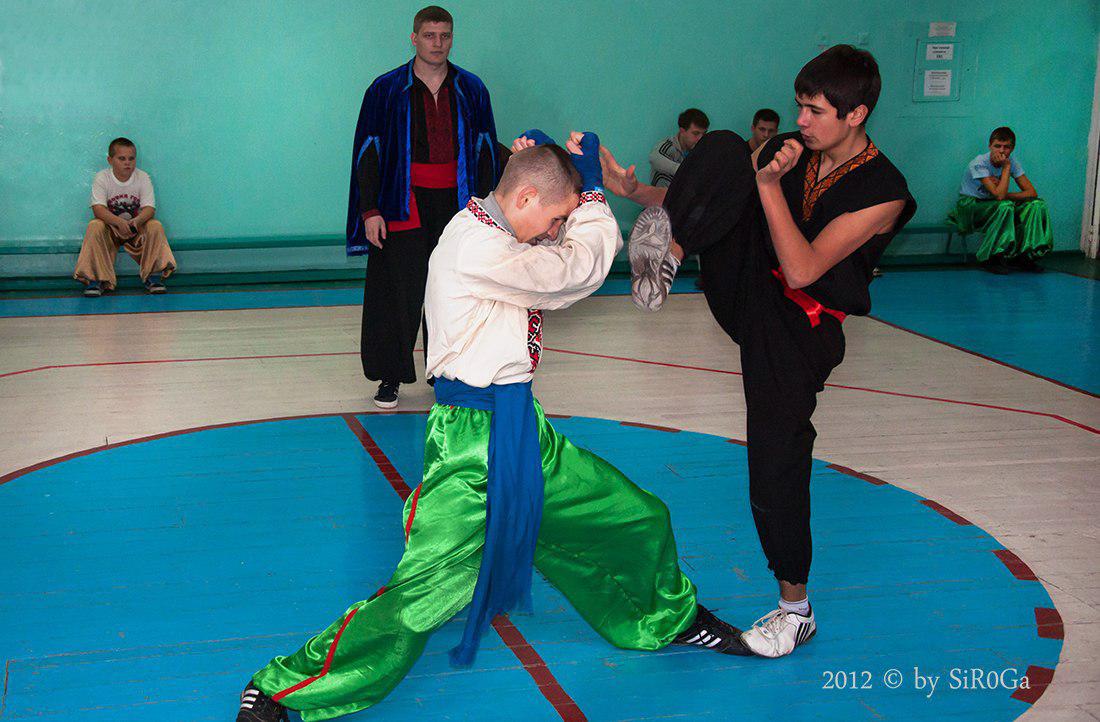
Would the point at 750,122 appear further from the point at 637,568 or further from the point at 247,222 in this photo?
the point at 637,568

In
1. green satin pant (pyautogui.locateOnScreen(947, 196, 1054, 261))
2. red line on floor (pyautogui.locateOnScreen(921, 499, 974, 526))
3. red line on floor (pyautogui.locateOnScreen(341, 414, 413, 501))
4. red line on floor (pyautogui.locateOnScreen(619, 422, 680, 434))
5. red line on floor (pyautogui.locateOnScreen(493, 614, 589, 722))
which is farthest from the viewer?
green satin pant (pyautogui.locateOnScreen(947, 196, 1054, 261))

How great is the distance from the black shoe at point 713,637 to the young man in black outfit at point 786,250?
1.7 inches

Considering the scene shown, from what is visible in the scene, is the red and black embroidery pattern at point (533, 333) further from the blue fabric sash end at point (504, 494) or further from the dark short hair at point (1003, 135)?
the dark short hair at point (1003, 135)

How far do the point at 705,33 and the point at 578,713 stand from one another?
811cm

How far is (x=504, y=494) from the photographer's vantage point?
8.46 ft

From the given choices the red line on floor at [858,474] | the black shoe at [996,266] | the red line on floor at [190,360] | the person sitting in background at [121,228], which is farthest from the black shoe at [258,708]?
the black shoe at [996,266]

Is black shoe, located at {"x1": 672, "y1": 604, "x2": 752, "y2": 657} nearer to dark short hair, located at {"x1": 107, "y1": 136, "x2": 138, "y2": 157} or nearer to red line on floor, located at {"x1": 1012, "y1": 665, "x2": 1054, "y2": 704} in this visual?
red line on floor, located at {"x1": 1012, "y1": 665, "x2": 1054, "y2": 704}

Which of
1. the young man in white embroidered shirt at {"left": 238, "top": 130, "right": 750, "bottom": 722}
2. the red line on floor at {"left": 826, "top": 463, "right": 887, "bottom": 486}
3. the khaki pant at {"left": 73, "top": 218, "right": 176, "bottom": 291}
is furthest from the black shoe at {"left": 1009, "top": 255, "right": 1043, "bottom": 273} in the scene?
the young man in white embroidered shirt at {"left": 238, "top": 130, "right": 750, "bottom": 722}

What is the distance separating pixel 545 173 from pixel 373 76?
7.03 m

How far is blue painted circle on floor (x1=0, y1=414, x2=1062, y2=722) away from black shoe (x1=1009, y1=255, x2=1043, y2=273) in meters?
6.23

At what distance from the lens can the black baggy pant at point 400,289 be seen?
207 inches

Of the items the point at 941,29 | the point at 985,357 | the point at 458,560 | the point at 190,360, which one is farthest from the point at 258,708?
the point at 941,29

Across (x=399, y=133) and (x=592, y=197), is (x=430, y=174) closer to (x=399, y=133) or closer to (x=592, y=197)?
(x=399, y=133)

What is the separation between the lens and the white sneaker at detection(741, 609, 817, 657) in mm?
2957
